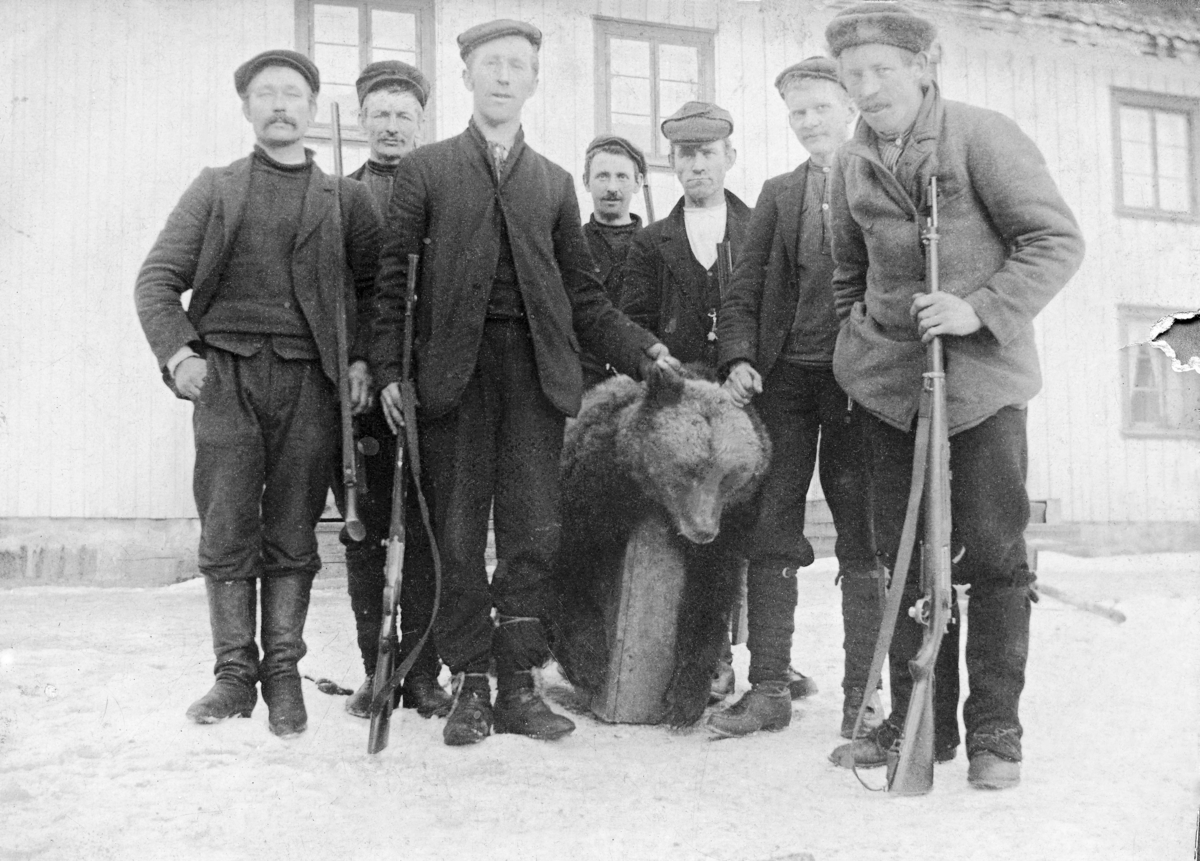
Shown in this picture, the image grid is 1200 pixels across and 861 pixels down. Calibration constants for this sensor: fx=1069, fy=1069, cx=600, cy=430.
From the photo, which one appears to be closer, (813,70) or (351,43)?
(813,70)

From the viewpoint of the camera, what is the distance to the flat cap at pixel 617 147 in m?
5.18

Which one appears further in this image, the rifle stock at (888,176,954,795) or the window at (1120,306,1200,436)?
the window at (1120,306,1200,436)

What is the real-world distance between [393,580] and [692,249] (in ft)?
6.46

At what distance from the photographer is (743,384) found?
143 inches

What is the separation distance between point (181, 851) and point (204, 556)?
1060mm

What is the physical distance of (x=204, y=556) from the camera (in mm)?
3236

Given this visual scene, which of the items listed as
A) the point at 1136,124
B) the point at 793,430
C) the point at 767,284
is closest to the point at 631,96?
the point at 767,284

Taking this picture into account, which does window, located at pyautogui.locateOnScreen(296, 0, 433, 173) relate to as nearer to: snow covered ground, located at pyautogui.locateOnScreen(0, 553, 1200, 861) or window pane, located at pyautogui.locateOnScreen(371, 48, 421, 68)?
window pane, located at pyautogui.locateOnScreen(371, 48, 421, 68)

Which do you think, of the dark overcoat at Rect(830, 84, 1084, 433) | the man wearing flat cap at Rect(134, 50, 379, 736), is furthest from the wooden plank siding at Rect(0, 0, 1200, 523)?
the dark overcoat at Rect(830, 84, 1084, 433)

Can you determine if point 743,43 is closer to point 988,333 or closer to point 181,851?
point 988,333

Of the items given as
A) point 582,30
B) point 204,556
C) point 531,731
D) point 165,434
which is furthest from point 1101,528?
point 165,434

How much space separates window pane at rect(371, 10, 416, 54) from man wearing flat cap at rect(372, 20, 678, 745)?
207 cm

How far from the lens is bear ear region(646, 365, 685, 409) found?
136 inches

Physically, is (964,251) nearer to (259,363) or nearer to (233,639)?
(259,363)
